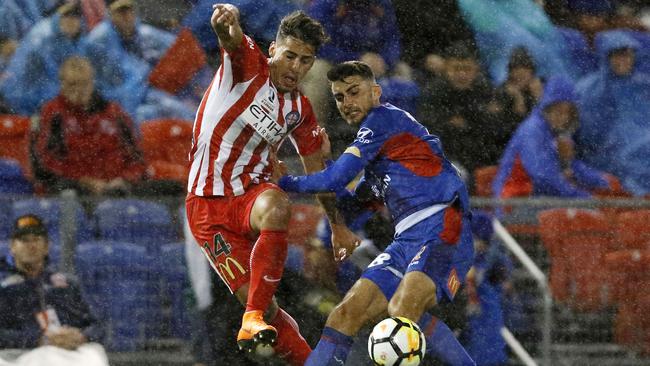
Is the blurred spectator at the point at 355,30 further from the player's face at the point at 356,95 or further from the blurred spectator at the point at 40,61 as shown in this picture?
the player's face at the point at 356,95

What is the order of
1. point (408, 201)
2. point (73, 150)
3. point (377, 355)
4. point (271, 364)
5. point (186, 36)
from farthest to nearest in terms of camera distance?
point (186, 36) → point (73, 150) → point (271, 364) → point (408, 201) → point (377, 355)

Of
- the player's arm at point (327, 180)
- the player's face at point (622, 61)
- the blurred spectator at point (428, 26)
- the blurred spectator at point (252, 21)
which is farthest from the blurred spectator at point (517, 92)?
the player's arm at point (327, 180)

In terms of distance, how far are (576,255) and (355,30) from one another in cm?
239

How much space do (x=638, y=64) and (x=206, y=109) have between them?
14.3 ft

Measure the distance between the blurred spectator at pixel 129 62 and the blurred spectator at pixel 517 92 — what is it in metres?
2.33

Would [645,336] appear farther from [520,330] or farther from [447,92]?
[447,92]

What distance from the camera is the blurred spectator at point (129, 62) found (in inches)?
410

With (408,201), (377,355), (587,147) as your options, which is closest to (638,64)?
(587,147)

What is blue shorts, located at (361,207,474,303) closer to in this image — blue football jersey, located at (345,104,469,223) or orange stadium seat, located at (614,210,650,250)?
blue football jersey, located at (345,104,469,223)

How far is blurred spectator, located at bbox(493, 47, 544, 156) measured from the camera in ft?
34.8

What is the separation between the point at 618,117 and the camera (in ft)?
35.5

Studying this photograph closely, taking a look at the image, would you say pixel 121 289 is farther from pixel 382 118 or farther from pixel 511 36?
pixel 511 36

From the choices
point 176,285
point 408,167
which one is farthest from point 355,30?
point 408,167

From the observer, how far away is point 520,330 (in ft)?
32.0
